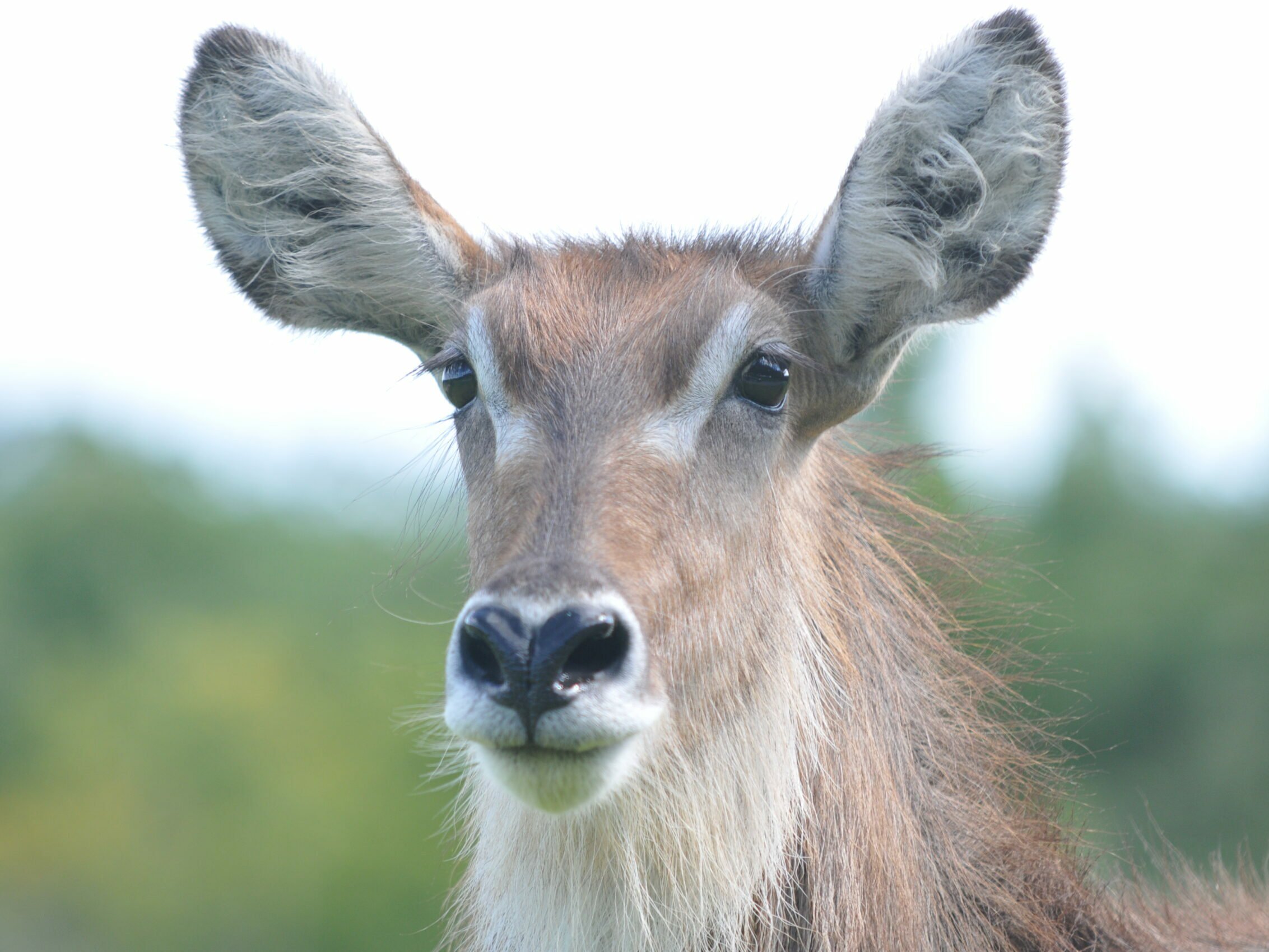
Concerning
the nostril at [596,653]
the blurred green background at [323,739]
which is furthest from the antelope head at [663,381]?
the blurred green background at [323,739]

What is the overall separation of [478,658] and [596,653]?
0.47 metres

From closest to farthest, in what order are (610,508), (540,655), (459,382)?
(540,655) → (610,508) → (459,382)

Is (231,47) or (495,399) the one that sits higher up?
(231,47)

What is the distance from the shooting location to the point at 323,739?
50000mm

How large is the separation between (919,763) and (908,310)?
2287 mm

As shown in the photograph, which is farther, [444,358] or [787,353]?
[444,358]

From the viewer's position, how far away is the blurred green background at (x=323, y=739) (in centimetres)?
4006

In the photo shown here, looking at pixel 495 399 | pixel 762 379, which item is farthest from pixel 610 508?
pixel 762 379

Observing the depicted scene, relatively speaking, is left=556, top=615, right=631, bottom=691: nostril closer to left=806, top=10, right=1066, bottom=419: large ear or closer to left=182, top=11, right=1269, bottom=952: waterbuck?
left=182, top=11, right=1269, bottom=952: waterbuck

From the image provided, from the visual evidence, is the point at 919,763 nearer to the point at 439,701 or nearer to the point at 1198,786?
the point at 439,701

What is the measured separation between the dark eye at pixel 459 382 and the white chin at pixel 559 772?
2.09 m

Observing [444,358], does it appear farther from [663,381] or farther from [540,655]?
[540,655]

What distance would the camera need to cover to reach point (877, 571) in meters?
6.87

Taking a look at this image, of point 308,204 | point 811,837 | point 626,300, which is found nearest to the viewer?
point 811,837
